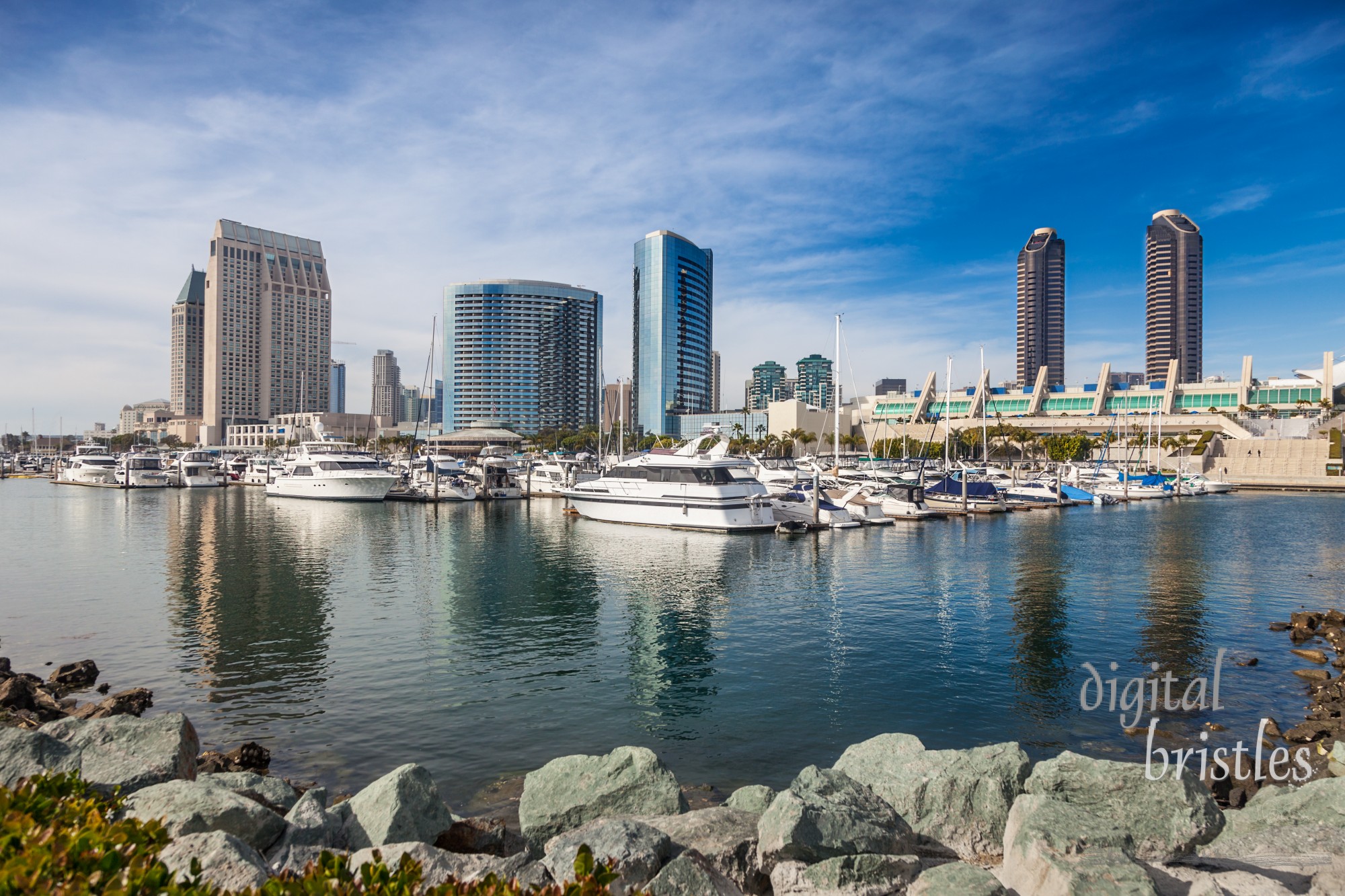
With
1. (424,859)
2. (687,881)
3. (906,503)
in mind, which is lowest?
(906,503)

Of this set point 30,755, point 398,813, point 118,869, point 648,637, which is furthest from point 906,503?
point 118,869

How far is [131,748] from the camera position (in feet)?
38.1

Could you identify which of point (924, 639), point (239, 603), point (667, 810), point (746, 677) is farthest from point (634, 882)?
point (239, 603)

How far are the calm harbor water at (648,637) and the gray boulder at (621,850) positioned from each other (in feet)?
19.8

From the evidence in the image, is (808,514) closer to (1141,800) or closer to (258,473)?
(1141,800)

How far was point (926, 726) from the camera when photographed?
58.4 feet

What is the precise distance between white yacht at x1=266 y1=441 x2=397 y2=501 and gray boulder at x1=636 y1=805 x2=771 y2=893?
8119cm

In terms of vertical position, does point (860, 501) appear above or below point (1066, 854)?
below

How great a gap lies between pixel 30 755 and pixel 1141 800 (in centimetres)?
1575

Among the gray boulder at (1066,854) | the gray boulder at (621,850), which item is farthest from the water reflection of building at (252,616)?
the gray boulder at (1066,854)

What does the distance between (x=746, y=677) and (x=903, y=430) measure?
166 m

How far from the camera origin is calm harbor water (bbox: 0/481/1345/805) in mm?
17344

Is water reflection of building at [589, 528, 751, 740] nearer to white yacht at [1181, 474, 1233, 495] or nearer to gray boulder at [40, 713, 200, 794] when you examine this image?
gray boulder at [40, 713, 200, 794]

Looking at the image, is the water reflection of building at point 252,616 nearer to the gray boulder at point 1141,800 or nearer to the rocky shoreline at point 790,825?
the rocky shoreline at point 790,825
